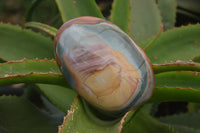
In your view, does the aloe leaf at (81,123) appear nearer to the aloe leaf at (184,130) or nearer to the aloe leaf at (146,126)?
the aloe leaf at (146,126)

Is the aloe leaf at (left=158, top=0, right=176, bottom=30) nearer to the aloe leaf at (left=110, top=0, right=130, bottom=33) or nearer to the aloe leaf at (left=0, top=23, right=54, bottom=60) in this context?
the aloe leaf at (left=110, top=0, right=130, bottom=33)

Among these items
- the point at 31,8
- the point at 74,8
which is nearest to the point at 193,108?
the point at 74,8

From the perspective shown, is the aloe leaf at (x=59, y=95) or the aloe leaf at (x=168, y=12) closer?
the aloe leaf at (x=59, y=95)

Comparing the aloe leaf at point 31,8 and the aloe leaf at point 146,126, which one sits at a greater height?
the aloe leaf at point 31,8

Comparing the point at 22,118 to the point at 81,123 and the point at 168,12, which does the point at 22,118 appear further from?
the point at 168,12

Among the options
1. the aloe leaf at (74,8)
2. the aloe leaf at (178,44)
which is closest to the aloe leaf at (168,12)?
the aloe leaf at (178,44)
